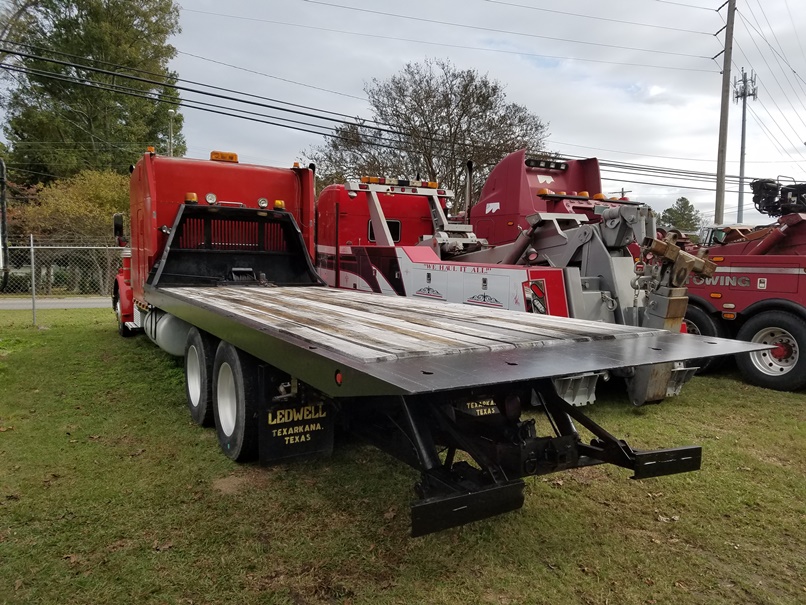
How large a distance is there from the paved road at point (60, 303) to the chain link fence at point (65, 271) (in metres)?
1.37

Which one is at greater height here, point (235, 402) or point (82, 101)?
point (82, 101)

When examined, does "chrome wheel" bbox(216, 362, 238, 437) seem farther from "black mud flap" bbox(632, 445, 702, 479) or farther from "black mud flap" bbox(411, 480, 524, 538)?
"black mud flap" bbox(632, 445, 702, 479)

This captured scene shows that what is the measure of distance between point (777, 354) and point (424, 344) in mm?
6401

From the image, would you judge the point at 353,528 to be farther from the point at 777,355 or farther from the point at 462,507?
the point at 777,355

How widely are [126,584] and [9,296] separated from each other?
68.9 feet

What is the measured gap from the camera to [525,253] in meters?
7.13

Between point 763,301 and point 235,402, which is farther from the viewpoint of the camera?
point 763,301

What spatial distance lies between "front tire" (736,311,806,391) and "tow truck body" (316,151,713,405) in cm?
170

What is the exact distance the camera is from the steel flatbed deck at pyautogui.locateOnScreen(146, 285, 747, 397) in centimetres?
223

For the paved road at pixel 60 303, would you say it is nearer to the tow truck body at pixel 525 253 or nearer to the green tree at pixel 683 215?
the tow truck body at pixel 525 253

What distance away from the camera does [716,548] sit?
3.18 m

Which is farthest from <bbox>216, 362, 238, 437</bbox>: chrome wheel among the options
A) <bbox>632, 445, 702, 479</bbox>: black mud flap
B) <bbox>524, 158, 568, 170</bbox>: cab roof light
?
<bbox>524, 158, 568, 170</bbox>: cab roof light

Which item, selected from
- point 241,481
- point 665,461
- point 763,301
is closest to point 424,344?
point 665,461

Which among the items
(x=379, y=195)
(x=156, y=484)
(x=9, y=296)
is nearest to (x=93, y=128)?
(x=9, y=296)
